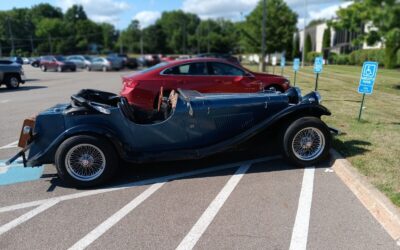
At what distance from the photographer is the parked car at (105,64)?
36.7 meters

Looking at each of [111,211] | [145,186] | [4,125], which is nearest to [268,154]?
[145,186]

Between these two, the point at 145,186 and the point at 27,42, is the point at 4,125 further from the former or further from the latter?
the point at 27,42

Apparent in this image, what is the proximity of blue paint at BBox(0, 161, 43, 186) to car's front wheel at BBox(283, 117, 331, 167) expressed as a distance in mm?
3602

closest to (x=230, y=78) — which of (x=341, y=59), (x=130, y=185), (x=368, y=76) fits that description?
(x=368, y=76)

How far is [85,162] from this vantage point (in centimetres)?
494

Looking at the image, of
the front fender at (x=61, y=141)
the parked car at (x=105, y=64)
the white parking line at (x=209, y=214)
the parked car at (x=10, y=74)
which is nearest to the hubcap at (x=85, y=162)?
the front fender at (x=61, y=141)

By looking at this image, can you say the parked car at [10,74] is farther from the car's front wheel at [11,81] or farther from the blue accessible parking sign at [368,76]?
the blue accessible parking sign at [368,76]

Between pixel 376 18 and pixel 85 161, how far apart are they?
13586 millimetres

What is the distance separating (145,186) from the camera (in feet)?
16.5

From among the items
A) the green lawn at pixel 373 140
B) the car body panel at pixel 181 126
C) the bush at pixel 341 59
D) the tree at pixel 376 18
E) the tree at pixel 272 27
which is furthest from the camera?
the tree at pixel 272 27

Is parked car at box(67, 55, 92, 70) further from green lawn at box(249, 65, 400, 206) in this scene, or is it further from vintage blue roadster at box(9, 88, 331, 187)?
vintage blue roadster at box(9, 88, 331, 187)

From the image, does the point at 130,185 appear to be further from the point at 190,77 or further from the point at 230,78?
the point at 230,78

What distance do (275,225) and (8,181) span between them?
3728 millimetres

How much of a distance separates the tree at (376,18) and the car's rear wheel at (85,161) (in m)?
12.8
